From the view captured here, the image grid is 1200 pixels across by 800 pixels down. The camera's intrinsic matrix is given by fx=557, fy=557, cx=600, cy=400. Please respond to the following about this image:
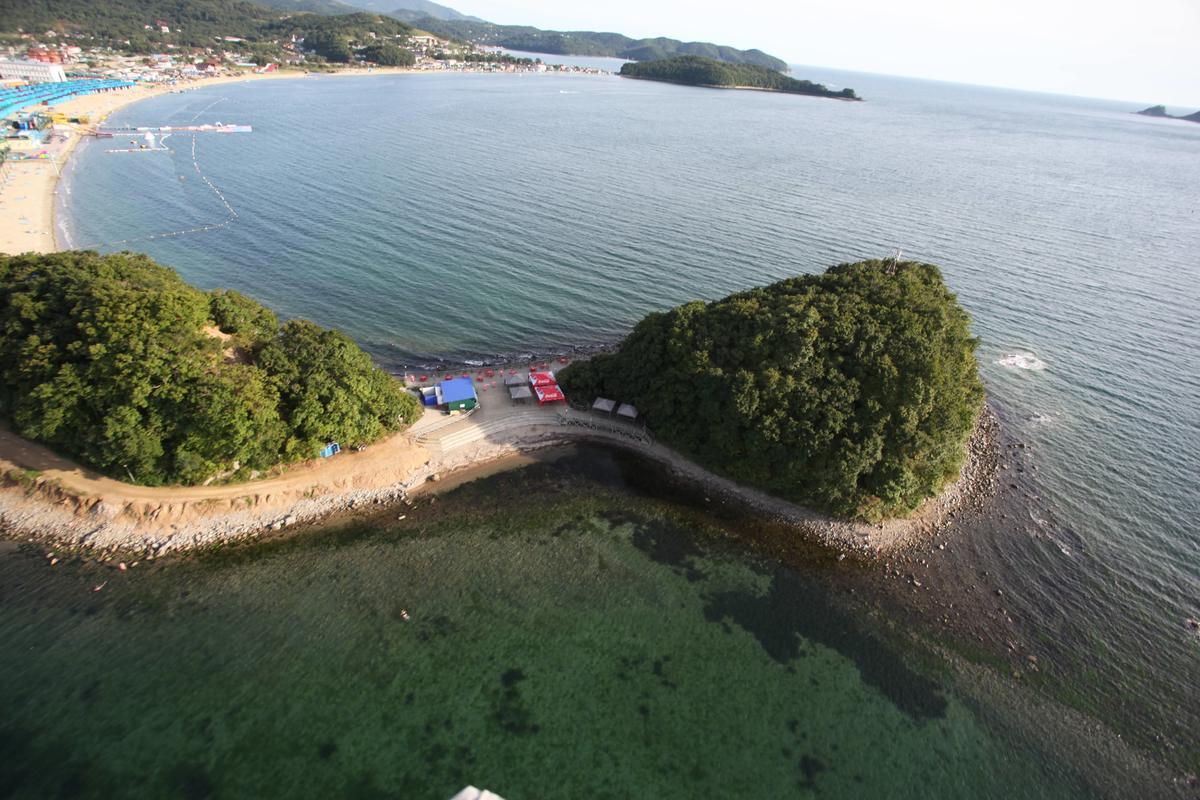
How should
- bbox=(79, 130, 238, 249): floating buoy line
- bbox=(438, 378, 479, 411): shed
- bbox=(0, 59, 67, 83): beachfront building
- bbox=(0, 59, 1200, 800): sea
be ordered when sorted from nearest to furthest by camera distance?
1. bbox=(0, 59, 1200, 800): sea
2. bbox=(438, 378, 479, 411): shed
3. bbox=(79, 130, 238, 249): floating buoy line
4. bbox=(0, 59, 67, 83): beachfront building

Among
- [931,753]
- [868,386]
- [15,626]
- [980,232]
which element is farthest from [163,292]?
[980,232]

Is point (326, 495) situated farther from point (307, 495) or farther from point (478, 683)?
point (478, 683)

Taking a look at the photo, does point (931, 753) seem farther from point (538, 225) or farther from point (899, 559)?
point (538, 225)

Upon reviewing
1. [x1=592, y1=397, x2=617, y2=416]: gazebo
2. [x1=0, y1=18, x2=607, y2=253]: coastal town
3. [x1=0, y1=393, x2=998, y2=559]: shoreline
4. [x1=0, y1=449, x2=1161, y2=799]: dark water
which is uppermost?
[x1=0, y1=18, x2=607, y2=253]: coastal town

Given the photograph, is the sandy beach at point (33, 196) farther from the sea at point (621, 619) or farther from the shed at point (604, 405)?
the shed at point (604, 405)

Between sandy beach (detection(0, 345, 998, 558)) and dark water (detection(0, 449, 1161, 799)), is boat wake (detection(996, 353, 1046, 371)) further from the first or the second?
dark water (detection(0, 449, 1161, 799))

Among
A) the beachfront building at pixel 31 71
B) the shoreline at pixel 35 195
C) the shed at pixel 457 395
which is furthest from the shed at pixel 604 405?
the beachfront building at pixel 31 71

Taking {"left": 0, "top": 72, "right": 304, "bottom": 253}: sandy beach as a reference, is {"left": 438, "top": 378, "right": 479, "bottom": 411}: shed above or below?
below

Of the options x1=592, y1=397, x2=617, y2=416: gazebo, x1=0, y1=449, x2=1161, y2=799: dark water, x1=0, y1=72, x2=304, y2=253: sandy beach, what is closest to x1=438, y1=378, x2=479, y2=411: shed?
x1=592, y1=397, x2=617, y2=416: gazebo
